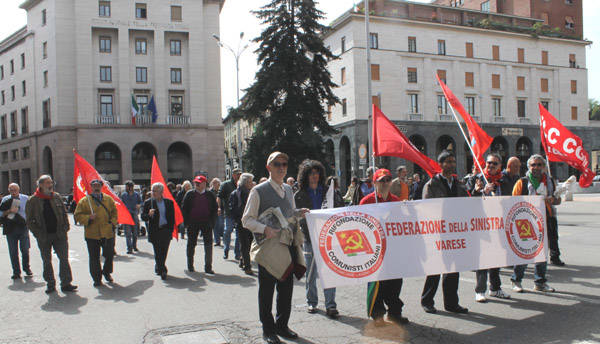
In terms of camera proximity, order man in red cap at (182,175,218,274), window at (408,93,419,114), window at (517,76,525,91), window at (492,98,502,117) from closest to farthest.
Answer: man in red cap at (182,175,218,274)
window at (408,93,419,114)
window at (492,98,502,117)
window at (517,76,525,91)

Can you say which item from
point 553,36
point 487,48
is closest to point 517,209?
point 487,48

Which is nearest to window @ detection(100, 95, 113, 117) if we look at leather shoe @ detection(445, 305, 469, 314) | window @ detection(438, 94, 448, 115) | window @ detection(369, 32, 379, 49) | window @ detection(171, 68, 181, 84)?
window @ detection(171, 68, 181, 84)

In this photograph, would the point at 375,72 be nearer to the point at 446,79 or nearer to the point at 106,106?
the point at 446,79

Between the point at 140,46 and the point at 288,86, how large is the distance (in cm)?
2305

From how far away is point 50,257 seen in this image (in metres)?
Result: 7.90

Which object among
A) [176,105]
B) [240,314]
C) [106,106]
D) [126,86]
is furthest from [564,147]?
[106,106]

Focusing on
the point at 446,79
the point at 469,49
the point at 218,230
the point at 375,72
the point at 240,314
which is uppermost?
the point at 469,49

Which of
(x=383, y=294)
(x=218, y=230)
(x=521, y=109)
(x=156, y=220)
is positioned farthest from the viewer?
(x=521, y=109)

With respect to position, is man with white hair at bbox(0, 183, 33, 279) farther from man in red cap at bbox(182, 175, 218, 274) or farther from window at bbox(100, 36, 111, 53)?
window at bbox(100, 36, 111, 53)

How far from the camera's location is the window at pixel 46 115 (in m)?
45.5

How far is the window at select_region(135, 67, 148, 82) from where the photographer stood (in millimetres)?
44250

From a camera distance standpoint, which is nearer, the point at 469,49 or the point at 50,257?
the point at 50,257

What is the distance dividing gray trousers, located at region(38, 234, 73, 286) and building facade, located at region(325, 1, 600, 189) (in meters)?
34.4

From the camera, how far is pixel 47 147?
46531 mm
